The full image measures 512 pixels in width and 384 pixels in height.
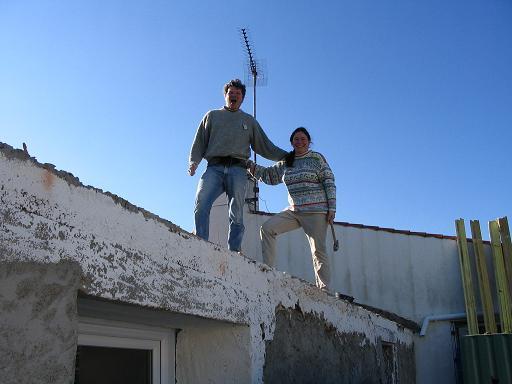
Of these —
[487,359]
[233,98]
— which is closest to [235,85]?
[233,98]

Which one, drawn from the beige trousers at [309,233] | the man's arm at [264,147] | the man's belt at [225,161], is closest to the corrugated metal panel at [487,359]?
the beige trousers at [309,233]

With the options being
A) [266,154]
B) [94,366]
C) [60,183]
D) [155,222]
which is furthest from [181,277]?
[266,154]

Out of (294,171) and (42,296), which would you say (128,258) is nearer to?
(42,296)

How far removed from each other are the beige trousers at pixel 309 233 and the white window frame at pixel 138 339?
1.75 m

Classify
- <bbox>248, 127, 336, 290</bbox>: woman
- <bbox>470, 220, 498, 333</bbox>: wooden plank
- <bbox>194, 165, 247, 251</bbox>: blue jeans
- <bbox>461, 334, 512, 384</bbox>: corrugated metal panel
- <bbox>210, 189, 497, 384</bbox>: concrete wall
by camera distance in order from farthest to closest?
<bbox>210, 189, 497, 384</bbox>: concrete wall
<bbox>470, 220, 498, 333</bbox>: wooden plank
<bbox>461, 334, 512, 384</bbox>: corrugated metal panel
<bbox>248, 127, 336, 290</bbox>: woman
<bbox>194, 165, 247, 251</bbox>: blue jeans

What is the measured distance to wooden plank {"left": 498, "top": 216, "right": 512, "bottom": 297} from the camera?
312 inches

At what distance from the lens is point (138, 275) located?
2.71 meters

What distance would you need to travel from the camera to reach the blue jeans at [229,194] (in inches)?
175

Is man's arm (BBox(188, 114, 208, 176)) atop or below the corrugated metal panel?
atop

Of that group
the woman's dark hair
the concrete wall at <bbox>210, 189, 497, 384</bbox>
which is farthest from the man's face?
the concrete wall at <bbox>210, 189, 497, 384</bbox>

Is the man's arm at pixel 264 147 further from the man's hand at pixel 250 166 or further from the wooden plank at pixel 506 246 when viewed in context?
the wooden plank at pixel 506 246

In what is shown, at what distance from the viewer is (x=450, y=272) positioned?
899cm

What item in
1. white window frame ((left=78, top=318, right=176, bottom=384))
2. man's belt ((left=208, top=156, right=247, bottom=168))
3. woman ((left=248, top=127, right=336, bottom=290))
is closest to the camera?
white window frame ((left=78, top=318, right=176, bottom=384))

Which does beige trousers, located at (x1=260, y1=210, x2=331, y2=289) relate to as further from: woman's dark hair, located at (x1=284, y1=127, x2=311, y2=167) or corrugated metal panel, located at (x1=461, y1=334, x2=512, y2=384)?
corrugated metal panel, located at (x1=461, y1=334, x2=512, y2=384)
